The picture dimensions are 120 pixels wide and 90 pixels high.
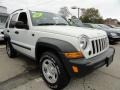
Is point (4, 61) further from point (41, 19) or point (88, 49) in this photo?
point (88, 49)

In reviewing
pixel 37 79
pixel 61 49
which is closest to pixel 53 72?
pixel 61 49

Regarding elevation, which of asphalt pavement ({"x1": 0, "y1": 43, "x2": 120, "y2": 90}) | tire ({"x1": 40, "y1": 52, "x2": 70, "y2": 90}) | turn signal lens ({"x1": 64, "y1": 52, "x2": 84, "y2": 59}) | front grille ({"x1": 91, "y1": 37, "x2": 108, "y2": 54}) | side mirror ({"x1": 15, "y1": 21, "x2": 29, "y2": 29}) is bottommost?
asphalt pavement ({"x1": 0, "y1": 43, "x2": 120, "y2": 90})

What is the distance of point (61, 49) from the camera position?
8.97 ft

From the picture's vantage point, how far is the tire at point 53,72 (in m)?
2.86

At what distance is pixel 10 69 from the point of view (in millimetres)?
4383

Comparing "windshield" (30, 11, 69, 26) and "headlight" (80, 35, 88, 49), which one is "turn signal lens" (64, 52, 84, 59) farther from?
"windshield" (30, 11, 69, 26)

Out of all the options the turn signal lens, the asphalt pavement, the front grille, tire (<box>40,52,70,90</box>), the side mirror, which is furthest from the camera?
the side mirror

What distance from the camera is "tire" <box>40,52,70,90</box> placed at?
286 cm

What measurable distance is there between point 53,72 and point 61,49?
25.8 inches

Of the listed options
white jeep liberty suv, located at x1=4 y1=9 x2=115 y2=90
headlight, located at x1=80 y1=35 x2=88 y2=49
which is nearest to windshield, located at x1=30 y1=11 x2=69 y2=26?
white jeep liberty suv, located at x1=4 y1=9 x2=115 y2=90

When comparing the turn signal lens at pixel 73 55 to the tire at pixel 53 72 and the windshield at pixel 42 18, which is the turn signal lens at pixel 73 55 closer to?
the tire at pixel 53 72

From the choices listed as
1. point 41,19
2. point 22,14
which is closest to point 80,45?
point 41,19

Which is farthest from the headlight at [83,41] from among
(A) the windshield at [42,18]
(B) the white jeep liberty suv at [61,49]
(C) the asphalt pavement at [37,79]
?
(A) the windshield at [42,18]

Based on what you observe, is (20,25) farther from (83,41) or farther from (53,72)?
(83,41)
